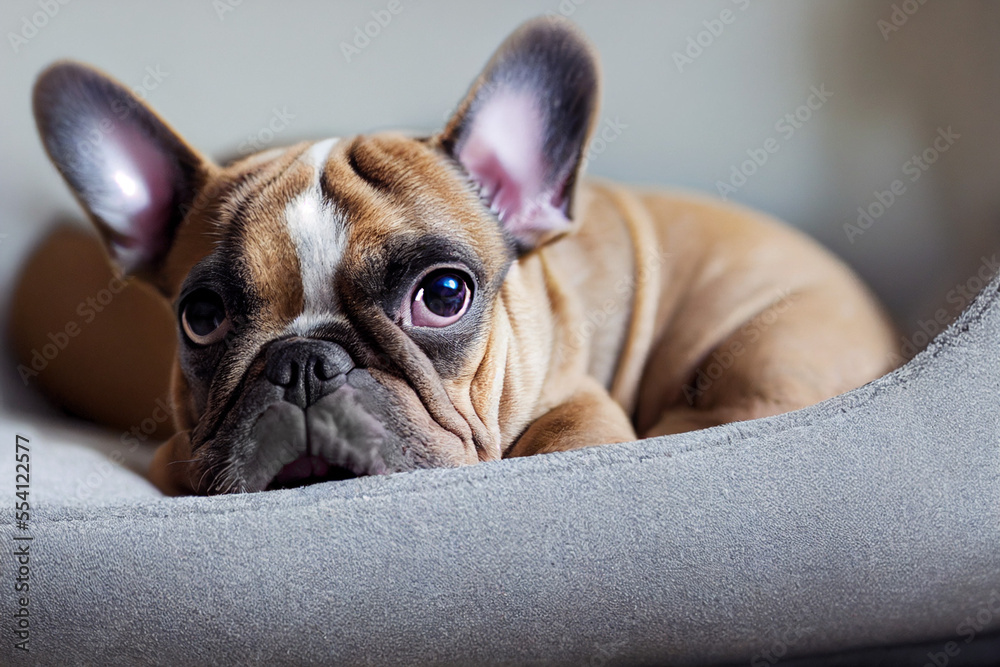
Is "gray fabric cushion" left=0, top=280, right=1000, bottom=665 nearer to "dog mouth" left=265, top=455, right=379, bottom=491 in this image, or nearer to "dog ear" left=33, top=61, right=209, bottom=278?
"dog mouth" left=265, top=455, right=379, bottom=491

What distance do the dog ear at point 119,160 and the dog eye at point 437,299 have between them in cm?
54

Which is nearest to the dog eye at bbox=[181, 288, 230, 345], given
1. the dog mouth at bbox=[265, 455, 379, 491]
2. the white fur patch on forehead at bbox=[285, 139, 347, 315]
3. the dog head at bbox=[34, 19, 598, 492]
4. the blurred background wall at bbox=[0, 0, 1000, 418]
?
the dog head at bbox=[34, 19, 598, 492]

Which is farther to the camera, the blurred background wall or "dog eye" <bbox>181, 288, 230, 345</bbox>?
the blurred background wall

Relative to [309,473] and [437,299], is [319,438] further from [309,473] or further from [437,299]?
[437,299]

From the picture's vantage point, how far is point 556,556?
921mm

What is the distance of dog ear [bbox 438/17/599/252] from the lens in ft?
4.24

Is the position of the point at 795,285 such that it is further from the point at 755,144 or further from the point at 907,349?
the point at 755,144

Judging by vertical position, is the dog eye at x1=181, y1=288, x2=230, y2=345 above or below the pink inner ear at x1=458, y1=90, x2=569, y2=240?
below

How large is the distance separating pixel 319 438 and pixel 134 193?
0.74m

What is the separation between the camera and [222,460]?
1.08 metres

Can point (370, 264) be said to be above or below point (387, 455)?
above

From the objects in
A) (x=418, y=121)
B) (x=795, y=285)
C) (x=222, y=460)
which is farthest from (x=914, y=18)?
(x=222, y=460)

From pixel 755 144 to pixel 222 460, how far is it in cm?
177

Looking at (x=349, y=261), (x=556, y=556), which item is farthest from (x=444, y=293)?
(x=556, y=556)
